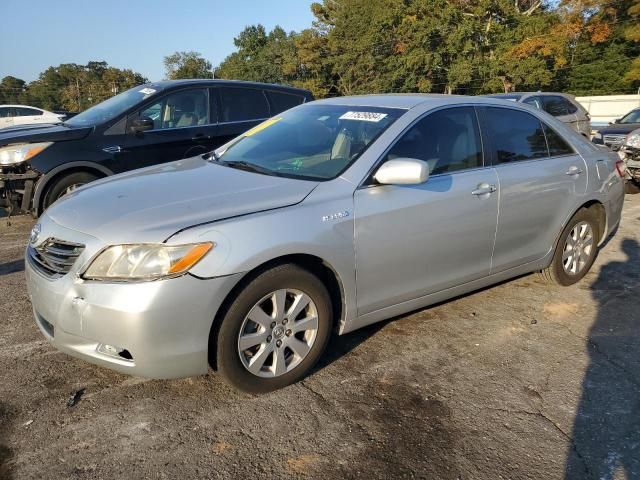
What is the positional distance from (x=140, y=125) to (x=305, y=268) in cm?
414

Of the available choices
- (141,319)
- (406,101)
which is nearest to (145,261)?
(141,319)

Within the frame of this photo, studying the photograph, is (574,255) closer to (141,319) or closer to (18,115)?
(141,319)

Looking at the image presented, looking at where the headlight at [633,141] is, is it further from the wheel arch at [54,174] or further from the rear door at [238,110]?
the wheel arch at [54,174]

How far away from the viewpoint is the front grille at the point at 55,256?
2.74 m

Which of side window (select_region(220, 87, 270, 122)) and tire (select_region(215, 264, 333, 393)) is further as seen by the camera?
side window (select_region(220, 87, 270, 122))

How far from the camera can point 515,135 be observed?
13.7ft

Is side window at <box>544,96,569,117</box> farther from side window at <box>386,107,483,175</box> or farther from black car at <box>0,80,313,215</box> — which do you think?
side window at <box>386,107,483,175</box>

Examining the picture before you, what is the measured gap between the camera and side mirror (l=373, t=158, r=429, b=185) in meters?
3.11

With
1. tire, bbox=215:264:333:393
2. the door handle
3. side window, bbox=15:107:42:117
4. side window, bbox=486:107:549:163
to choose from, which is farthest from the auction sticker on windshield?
side window, bbox=15:107:42:117

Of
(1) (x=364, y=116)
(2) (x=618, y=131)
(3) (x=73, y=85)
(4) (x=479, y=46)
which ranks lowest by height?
(2) (x=618, y=131)

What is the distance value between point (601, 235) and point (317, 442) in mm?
3673

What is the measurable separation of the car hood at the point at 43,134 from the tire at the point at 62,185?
1.36 ft

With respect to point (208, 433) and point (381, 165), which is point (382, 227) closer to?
point (381, 165)

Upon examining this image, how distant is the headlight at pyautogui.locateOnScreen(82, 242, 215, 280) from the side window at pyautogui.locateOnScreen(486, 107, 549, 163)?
246cm
